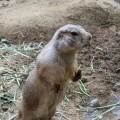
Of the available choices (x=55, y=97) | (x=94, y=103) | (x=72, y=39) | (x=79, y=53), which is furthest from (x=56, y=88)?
(x=79, y=53)

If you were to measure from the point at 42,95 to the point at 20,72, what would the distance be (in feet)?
5.96

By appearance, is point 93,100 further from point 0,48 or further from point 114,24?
point 114,24

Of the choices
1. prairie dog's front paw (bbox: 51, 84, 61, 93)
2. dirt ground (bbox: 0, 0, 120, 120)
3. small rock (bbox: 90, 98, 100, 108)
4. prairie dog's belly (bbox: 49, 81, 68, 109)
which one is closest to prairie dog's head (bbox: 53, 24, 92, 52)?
prairie dog's front paw (bbox: 51, 84, 61, 93)

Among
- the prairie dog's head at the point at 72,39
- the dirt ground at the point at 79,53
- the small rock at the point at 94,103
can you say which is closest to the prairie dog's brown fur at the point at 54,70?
the prairie dog's head at the point at 72,39

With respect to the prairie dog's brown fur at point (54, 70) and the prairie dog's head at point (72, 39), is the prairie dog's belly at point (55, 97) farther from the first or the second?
the prairie dog's head at point (72, 39)

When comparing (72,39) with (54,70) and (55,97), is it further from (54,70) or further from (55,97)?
(55,97)

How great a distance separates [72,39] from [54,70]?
0.40m

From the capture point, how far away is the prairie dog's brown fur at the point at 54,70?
444 centimetres

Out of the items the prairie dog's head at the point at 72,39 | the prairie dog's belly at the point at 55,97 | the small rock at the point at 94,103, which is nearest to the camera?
the prairie dog's head at the point at 72,39

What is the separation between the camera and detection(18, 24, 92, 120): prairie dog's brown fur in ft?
14.6

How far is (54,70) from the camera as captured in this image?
4488mm

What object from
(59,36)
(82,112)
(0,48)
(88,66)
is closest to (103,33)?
(88,66)

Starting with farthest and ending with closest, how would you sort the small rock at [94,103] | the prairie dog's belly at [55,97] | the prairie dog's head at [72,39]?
1. the small rock at [94,103]
2. the prairie dog's belly at [55,97]
3. the prairie dog's head at [72,39]

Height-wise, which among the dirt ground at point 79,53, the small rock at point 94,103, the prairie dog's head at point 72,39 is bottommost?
the small rock at point 94,103
